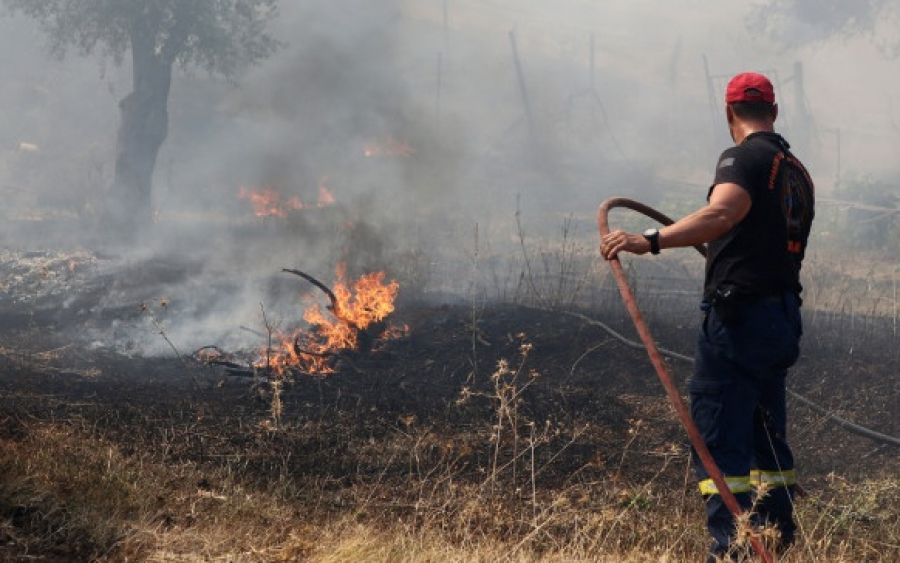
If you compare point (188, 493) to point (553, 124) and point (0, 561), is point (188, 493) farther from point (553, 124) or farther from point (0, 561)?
point (553, 124)

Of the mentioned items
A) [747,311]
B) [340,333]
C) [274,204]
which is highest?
[274,204]

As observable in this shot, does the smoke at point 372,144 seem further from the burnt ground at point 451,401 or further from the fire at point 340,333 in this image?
the burnt ground at point 451,401

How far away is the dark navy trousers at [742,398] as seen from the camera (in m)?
3.73

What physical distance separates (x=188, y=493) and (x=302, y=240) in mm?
10838

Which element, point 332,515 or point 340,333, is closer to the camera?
point 332,515

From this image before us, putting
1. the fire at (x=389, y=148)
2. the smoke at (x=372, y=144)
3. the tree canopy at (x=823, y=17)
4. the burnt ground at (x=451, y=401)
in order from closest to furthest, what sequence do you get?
the burnt ground at (x=451, y=401) < the smoke at (x=372, y=144) < the fire at (x=389, y=148) < the tree canopy at (x=823, y=17)

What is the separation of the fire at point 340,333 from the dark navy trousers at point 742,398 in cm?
508

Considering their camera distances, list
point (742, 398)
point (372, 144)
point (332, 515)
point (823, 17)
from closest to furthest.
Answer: point (742, 398)
point (332, 515)
point (372, 144)
point (823, 17)

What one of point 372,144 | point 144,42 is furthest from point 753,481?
point 144,42

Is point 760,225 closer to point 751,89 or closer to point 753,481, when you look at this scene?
point 751,89

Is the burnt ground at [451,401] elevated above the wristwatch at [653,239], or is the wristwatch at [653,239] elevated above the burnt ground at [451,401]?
the wristwatch at [653,239]

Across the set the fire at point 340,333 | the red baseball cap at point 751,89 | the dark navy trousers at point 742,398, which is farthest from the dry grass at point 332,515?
the fire at point 340,333

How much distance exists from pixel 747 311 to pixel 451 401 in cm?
406

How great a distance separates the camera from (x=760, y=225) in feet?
12.4
